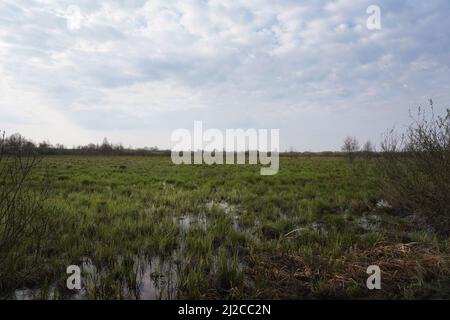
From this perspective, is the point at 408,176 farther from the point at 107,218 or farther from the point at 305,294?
the point at 107,218

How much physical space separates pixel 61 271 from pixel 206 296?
76.8 inches

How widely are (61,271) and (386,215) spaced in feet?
21.4

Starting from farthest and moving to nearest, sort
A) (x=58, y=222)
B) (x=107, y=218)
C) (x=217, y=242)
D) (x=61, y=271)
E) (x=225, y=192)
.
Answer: (x=225, y=192) < (x=107, y=218) < (x=58, y=222) < (x=217, y=242) < (x=61, y=271)

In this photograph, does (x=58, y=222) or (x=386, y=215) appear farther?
(x=386, y=215)

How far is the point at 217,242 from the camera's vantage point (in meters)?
4.73

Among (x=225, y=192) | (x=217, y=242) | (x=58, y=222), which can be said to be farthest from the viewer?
(x=225, y=192)

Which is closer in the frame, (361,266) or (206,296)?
(206,296)

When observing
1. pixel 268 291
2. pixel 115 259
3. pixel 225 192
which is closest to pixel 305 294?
pixel 268 291

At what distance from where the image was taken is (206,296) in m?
2.99

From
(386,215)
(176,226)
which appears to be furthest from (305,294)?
(386,215)
